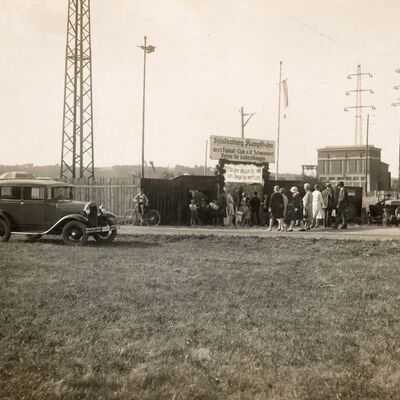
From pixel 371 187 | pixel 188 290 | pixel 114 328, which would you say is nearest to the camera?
pixel 114 328

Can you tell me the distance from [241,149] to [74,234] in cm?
1124

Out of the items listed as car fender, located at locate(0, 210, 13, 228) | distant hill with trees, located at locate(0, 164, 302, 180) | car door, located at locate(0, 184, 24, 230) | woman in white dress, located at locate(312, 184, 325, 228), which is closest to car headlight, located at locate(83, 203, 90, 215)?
car door, located at locate(0, 184, 24, 230)

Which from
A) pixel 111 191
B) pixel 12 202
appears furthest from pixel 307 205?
pixel 12 202

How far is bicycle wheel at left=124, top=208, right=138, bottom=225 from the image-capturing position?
22.5 m

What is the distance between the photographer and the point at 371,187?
7894cm

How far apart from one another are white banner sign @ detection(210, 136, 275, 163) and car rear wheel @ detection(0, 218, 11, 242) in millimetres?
10570

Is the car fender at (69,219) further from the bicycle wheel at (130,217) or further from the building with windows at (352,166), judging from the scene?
the building with windows at (352,166)

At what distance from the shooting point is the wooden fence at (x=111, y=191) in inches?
937

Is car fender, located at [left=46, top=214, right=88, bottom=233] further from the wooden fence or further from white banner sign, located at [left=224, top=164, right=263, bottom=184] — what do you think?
white banner sign, located at [left=224, top=164, right=263, bottom=184]

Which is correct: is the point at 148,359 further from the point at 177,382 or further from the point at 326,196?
the point at 326,196

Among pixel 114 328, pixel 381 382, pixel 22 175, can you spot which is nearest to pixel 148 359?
pixel 114 328

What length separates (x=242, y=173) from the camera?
2395 cm

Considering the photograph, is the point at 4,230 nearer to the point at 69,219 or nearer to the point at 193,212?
the point at 69,219

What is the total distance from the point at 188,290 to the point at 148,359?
10.7 ft
